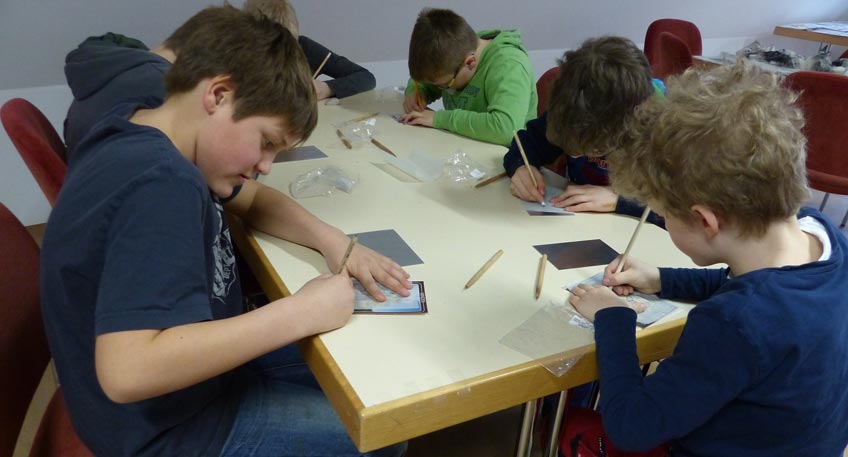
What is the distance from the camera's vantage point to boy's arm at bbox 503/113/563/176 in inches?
60.2

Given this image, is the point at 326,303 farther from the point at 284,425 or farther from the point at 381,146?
the point at 381,146

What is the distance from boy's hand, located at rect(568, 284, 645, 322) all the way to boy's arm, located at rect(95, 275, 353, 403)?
0.36m

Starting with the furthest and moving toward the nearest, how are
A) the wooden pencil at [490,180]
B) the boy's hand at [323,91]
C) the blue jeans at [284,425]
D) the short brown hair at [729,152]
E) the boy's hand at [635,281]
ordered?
the boy's hand at [323,91] < the wooden pencil at [490,180] < the boy's hand at [635,281] < the blue jeans at [284,425] < the short brown hair at [729,152]

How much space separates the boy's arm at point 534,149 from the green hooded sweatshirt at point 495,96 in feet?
0.48

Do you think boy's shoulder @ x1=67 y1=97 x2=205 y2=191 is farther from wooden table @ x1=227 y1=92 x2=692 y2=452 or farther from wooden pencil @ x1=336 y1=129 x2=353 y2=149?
wooden pencil @ x1=336 y1=129 x2=353 y2=149

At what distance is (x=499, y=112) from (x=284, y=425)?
1198 mm

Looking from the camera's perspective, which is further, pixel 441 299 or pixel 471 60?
pixel 471 60

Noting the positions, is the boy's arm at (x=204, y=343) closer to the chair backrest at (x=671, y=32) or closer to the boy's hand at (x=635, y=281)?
the boy's hand at (x=635, y=281)

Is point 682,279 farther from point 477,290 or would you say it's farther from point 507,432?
point 507,432

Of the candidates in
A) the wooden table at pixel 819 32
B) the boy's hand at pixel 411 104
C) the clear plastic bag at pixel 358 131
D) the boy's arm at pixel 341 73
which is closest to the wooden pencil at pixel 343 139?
the clear plastic bag at pixel 358 131

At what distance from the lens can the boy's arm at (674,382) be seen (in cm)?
75

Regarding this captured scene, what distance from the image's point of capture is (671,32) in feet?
13.0

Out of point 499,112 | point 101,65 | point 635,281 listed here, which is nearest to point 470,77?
point 499,112

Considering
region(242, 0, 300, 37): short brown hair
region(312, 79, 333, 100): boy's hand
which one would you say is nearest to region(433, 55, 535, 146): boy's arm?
region(312, 79, 333, 100): boy's hand
